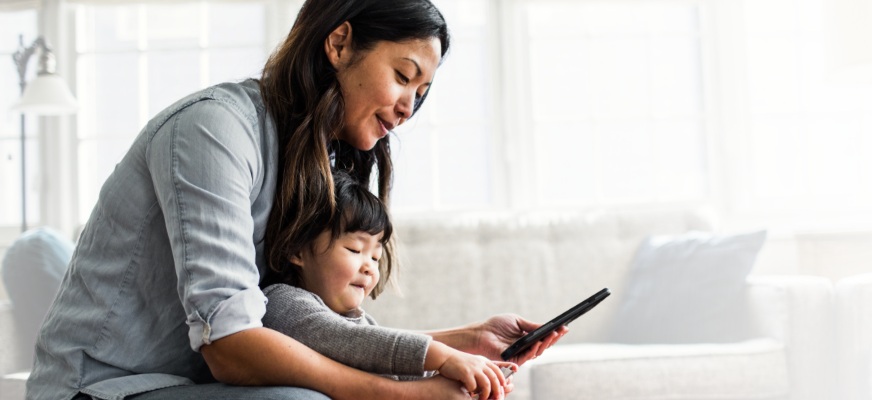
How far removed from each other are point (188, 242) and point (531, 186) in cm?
299

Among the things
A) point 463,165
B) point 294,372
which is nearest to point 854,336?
point 463,165

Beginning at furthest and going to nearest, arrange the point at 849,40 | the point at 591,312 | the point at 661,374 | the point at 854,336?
the point at 591,312 → the point at 849,40 → the point at 854,336 → the point at 661,374

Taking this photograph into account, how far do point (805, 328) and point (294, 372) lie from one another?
7.33 ft

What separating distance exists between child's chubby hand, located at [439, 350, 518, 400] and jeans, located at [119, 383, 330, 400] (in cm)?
17

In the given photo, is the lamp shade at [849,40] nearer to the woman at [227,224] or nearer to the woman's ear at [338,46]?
the woman at [227,224]

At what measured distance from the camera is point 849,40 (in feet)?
9.89

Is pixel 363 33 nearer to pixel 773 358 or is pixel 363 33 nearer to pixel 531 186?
pixel 773 358

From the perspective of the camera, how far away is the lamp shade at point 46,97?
339cm

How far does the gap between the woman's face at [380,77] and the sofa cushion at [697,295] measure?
73.0 inches

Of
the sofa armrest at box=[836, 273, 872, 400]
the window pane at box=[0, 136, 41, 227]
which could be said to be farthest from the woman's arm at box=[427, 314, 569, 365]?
the window pane at box=[0, 136, 41, 227]

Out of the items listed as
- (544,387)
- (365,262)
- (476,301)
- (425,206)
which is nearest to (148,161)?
(365,262)

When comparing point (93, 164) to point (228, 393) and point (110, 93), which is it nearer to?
point (110, 93)

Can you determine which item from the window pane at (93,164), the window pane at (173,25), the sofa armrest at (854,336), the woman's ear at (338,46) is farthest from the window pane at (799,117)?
the woman's ear at (338,46)

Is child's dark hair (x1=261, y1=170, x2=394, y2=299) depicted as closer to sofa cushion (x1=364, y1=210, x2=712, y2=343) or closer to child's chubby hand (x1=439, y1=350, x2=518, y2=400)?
child's chubby hand (x1=439, y1=350, x2=518, y2=400)
